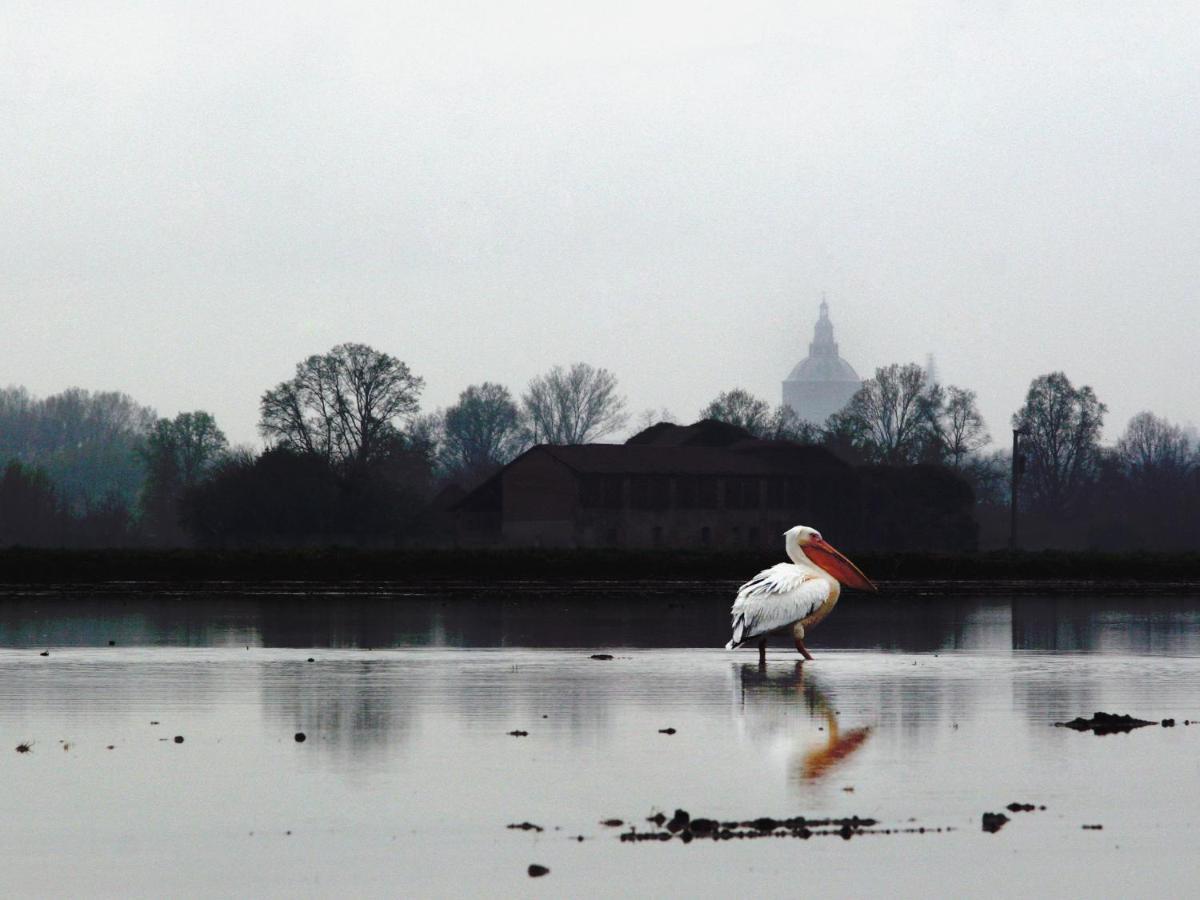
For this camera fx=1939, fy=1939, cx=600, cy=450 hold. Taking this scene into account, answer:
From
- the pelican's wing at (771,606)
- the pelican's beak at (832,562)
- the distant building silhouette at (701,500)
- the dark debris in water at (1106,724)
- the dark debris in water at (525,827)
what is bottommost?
the dark debris in water at (525,827)

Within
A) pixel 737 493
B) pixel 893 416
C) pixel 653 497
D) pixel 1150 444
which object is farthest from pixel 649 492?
pixel 1150 444

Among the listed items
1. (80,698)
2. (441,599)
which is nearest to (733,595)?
(441,599)

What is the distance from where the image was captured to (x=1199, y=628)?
32531mm

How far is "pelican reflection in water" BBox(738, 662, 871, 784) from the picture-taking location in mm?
13352

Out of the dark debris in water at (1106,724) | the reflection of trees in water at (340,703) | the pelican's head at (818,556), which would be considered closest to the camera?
the reflection of trees in water at (340,703)

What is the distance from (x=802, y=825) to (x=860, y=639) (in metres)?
18.2

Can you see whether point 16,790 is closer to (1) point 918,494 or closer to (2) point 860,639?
(2) point 860,639

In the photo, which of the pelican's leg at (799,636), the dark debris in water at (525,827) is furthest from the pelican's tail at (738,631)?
the dark debris in water at (525,827)

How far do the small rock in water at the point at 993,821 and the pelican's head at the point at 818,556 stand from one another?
14338 mm

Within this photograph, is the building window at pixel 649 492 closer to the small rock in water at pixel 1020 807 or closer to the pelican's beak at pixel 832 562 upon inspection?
the pelican's beak at pixel 832 562

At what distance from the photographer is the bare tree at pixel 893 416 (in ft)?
401

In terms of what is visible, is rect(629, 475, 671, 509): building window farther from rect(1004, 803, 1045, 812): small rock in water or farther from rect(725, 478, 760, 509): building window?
rect(1004, 803, 1045, 812): small rock in water

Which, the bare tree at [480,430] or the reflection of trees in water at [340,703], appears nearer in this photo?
the reflection of trees in water at [340,703]

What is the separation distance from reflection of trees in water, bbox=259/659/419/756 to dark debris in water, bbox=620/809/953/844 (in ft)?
12.3
